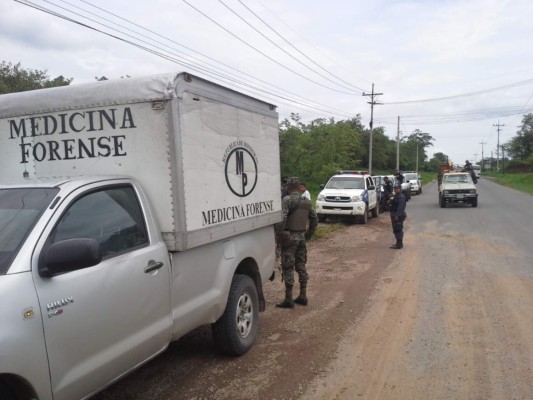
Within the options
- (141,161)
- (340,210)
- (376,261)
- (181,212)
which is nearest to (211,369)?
(181,212)

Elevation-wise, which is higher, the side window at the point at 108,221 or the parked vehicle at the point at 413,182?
the side window at the point at 108,221

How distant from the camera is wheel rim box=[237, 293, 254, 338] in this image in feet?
15.6

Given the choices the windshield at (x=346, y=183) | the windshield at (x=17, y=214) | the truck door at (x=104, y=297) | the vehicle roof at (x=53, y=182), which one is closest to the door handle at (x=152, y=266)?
the truck door at (x=104, y=297)

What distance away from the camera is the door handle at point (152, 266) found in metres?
3.35

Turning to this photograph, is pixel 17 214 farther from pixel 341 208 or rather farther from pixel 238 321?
pixel 341 208

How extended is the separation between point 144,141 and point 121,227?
2.45 ft

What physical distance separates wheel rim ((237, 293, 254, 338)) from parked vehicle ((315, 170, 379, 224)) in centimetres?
1227

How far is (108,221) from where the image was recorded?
327 cm

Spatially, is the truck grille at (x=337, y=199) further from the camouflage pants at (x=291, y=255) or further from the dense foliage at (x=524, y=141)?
the dense foliage at (x=524, y=141)

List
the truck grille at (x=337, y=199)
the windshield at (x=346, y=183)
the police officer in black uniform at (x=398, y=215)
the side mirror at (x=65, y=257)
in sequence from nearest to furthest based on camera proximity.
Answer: the side mirror at (x=65, y=257) < the police officer in black uniform at (x=398, y=215) < the truck grille at (x=337, y=199) < the windshield at (x=346, y=183)

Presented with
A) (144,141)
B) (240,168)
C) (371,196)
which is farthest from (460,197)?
(144,141)

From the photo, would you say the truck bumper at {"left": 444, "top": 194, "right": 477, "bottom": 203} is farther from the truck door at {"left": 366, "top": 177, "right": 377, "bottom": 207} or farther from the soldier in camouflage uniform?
the soldier in camouflage uniform

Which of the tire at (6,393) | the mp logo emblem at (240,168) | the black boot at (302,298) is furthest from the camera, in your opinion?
the black boot at (302,298)

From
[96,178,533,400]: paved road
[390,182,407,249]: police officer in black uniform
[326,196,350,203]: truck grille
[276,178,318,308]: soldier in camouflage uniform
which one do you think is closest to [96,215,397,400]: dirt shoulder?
[96,178,533,400]: paved road
